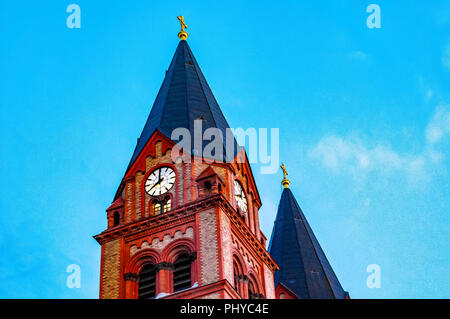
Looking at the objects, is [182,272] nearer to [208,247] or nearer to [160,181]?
[208,247]

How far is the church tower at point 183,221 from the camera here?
55.2 metres

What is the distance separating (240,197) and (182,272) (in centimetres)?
Result: 852

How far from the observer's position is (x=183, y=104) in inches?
2562

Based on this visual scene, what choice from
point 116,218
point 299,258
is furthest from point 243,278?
point 299,258

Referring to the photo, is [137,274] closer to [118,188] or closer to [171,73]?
[118,188]

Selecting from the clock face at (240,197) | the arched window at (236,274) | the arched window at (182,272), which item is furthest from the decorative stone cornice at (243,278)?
the clock face at (240,197)

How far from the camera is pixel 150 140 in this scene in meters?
63.1

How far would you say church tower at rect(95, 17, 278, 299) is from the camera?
55219mm

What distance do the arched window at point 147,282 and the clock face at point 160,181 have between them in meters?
5.17

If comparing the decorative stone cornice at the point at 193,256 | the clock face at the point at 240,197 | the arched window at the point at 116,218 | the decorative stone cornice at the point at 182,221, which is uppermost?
the clock face at the point at 240,197

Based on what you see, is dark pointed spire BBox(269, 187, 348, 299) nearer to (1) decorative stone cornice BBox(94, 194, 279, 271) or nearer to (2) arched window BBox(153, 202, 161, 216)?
(1) decorative stone cornice BBox(94, 194, 279, 271)

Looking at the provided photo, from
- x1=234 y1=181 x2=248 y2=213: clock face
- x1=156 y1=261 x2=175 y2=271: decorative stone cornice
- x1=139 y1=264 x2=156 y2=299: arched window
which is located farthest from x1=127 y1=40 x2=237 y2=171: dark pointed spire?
x1=139 y1=264 x2=156 y2=299: arched window

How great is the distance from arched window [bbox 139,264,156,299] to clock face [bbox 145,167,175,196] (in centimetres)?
517

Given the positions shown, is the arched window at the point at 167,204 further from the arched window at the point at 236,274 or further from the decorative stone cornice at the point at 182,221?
the arched window at the point at 236,274
